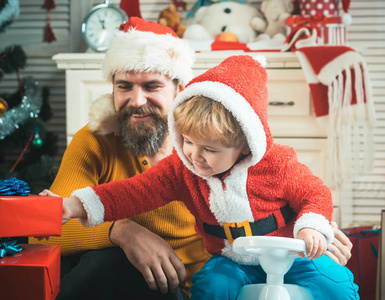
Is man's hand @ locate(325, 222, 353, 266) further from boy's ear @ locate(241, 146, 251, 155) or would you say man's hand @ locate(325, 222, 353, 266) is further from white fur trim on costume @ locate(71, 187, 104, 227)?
white fur trim on costume @ locate(71, 187, 104, 227)

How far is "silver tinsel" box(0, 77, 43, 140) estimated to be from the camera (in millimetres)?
1926

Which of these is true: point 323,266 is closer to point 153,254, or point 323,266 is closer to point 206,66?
point 153,254

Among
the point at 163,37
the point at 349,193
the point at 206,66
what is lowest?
the point at 349,193

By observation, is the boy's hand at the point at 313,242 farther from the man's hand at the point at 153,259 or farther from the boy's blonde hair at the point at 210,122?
the man's hand at the point at 153,259

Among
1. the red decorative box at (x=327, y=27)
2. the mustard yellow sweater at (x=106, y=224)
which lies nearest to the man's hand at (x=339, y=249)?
the mustard yellow sweater at (x=106, y=224)

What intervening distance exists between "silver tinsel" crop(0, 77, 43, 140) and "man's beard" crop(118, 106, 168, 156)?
75cm

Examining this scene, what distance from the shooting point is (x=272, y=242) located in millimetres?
802

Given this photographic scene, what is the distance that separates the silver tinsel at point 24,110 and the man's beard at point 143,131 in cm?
75

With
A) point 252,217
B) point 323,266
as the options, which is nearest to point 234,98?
point 252,217

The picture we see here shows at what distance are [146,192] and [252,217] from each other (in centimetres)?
23

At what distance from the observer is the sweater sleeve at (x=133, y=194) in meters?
1.02

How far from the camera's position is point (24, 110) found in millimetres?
1981

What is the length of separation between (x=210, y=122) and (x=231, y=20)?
4.29ft

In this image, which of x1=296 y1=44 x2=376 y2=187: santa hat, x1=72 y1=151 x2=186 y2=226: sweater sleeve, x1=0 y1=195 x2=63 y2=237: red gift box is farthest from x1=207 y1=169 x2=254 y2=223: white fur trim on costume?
x1=296 y1=44 x2=376 y2=187: santa hat
